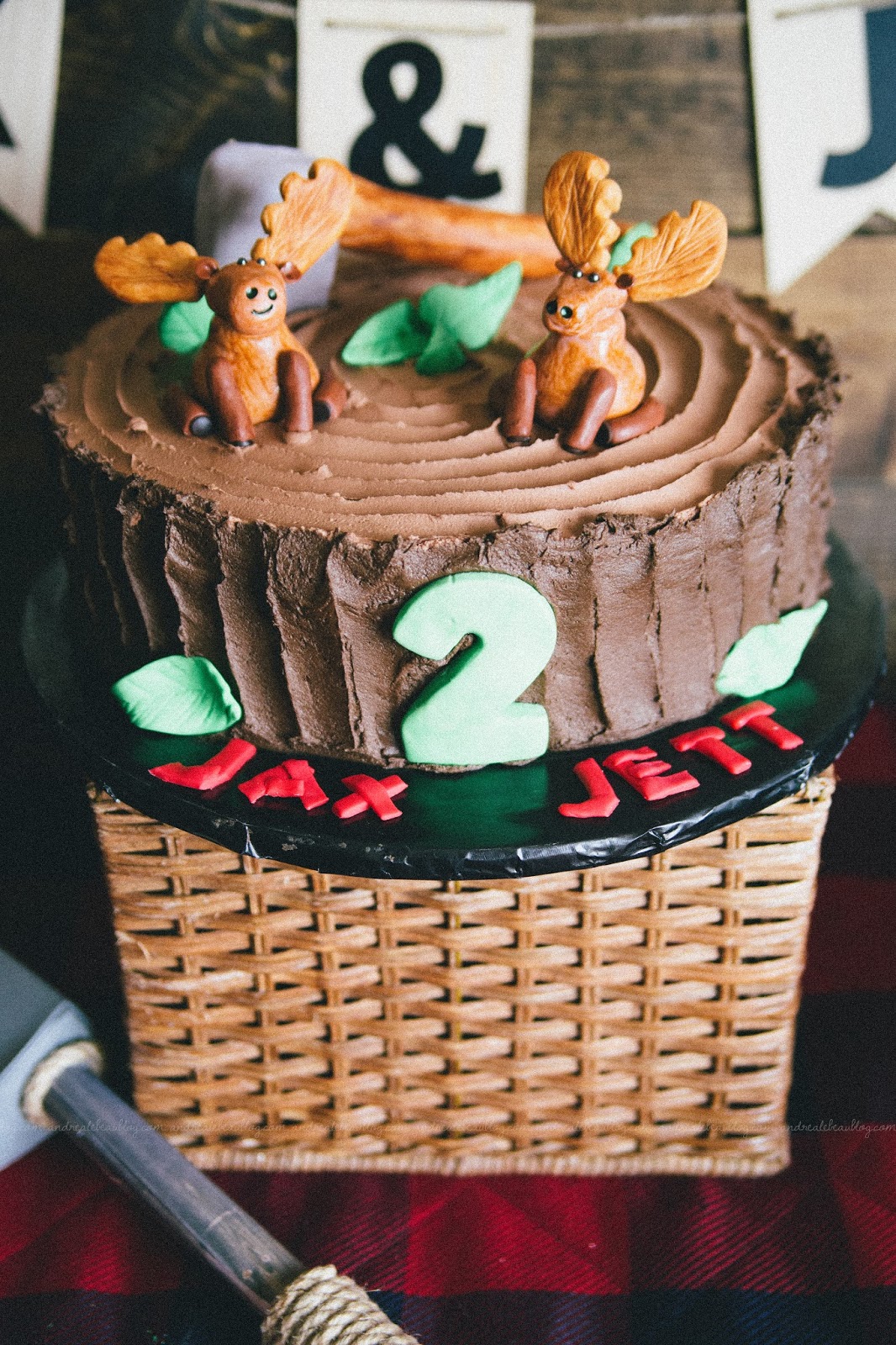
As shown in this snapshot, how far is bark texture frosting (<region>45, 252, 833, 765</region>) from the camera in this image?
1.07 m

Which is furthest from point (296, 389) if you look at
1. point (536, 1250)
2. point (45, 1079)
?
point (536, 1250)

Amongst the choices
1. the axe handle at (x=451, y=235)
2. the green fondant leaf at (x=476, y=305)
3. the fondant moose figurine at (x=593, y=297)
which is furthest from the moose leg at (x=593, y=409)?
the axe handle at (x=451, y=235)

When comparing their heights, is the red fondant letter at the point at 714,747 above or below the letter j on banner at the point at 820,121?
below

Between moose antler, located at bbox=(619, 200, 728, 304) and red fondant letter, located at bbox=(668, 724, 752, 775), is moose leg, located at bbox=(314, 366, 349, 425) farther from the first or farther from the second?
red fondant letter, located at bbox=(668, 724, 752, 775)

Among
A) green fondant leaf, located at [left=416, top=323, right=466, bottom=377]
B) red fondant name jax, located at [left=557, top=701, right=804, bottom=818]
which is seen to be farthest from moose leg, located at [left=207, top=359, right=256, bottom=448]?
red fondant name jax, located at [left=557, top=701, right=804, bottom=818]

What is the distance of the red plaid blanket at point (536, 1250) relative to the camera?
1209mm

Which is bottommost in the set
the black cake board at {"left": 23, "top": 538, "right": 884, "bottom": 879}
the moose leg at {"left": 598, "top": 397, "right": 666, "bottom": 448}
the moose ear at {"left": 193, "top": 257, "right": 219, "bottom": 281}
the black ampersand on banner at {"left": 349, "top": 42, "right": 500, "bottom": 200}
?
the black cake board at {"left": 23, "top": 538, "right": 884, "bottom": 879}

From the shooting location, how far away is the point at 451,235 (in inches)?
58.9

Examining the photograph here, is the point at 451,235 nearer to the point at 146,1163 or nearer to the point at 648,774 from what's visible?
the point at 648,774

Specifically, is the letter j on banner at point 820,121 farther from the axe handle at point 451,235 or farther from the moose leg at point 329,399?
the moose leg at point 329,399

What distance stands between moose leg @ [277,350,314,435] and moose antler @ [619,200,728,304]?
1.05 feet

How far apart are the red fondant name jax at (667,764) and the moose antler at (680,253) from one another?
419mm

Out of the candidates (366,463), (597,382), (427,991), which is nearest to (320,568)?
(366,463)

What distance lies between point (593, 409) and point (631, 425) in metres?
0.05
